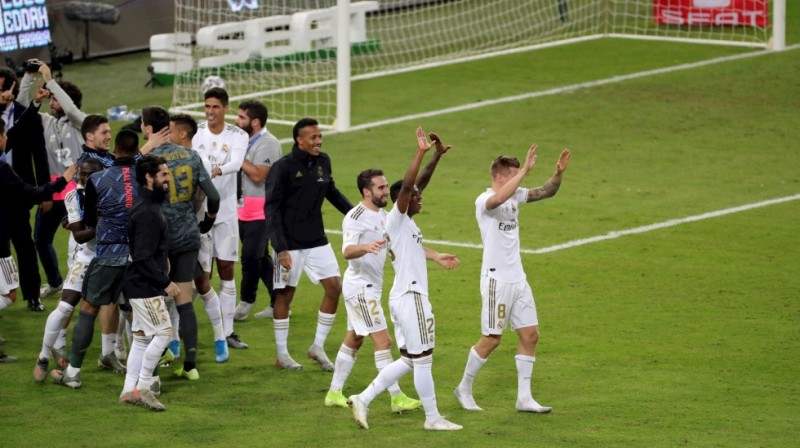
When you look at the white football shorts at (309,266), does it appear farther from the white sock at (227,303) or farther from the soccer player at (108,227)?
the soccer player at (108,227)

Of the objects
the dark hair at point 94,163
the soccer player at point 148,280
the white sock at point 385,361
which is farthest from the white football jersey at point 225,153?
the white sock at point 385,361

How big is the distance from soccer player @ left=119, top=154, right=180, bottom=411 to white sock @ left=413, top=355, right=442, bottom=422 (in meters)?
1.98

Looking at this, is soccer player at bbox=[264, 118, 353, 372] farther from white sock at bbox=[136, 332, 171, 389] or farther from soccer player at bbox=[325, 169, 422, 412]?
white sock at bbox=[136, 332, 171, 389]

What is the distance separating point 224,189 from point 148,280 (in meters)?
2.13

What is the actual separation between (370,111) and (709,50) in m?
7.05

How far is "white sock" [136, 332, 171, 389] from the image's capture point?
1017cm

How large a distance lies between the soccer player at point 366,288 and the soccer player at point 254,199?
2.24m

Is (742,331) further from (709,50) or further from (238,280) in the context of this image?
(709,50)

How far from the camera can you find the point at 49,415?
398 inches

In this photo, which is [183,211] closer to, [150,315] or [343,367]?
[150,315]

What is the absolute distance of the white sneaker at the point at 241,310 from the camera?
42.2ft

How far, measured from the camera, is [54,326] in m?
10.9

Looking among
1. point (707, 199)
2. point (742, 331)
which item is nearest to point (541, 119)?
point (707, 199)

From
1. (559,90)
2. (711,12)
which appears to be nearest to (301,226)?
(559,90)
